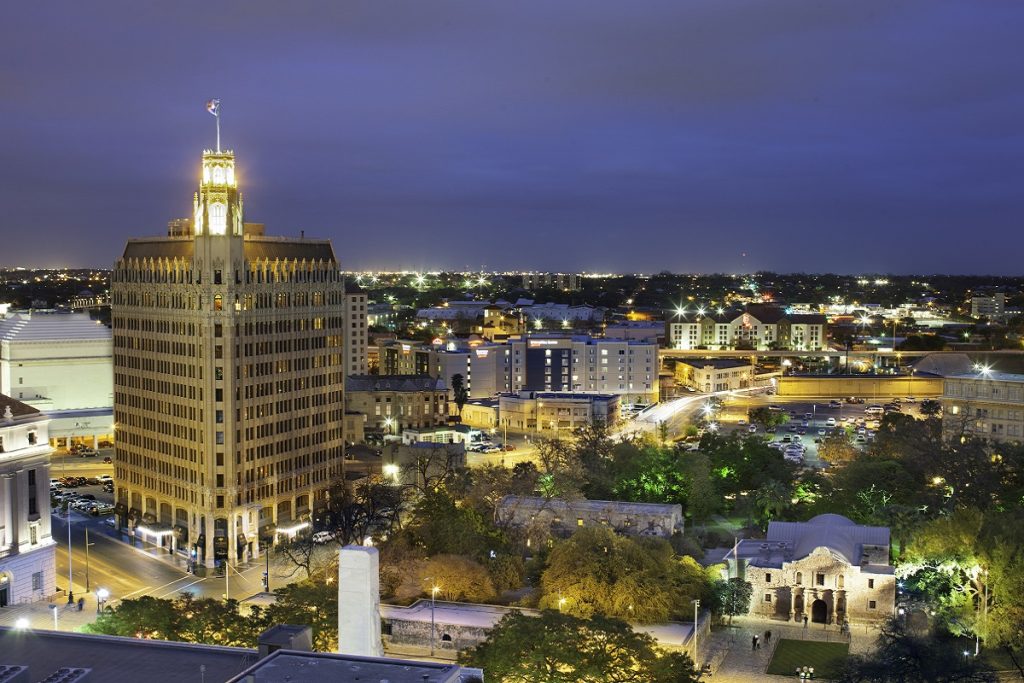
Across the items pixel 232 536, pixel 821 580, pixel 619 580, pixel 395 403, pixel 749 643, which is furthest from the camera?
pixel 395 403

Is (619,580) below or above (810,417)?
above

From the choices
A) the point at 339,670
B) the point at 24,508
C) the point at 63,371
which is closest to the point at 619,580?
the point at 339,670

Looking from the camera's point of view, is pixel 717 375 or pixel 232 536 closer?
pixel 232 536

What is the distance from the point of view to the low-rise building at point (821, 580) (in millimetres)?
58531

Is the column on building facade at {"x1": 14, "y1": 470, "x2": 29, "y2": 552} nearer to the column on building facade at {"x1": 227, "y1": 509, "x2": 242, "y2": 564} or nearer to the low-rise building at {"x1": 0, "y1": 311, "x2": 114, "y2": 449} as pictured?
the column on building facade at {"x1": 227, "y1": 509, "x2": 242, "y2": 564}

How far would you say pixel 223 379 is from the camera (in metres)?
76.0

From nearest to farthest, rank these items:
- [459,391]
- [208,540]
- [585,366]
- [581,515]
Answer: [581,515] < [208,540] < [459,391] < [585,366]

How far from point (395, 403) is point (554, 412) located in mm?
19059

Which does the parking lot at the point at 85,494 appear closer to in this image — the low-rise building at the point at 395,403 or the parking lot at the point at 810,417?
the low-rise building at the point at 395,403

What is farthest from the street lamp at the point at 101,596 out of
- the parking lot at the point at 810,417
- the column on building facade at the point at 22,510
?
the parking lot at the point at 810,417

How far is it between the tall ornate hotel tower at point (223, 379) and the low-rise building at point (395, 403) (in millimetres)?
39837

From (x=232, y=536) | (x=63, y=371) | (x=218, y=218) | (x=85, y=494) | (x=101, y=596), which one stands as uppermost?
(x=218, y=218)

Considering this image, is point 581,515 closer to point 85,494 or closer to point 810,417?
point 85,494

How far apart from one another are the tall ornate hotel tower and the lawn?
122 feet
